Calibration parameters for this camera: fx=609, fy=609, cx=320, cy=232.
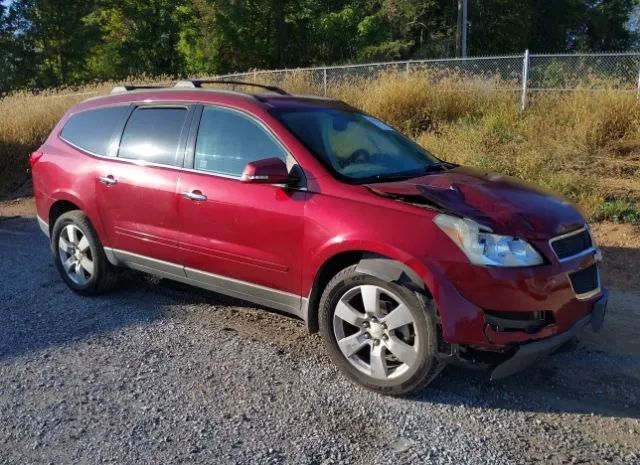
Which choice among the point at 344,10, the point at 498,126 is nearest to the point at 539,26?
the point at 344,10

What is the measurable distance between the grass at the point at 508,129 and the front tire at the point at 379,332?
4.79m

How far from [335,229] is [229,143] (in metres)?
1.25

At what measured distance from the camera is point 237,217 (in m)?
4.32

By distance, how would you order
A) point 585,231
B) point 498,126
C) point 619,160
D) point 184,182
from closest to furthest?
point 585,231, point 184,182, point 619,160, point 498,126

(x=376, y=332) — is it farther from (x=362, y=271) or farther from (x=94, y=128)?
(x=94, y=128)

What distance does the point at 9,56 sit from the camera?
35.0 m

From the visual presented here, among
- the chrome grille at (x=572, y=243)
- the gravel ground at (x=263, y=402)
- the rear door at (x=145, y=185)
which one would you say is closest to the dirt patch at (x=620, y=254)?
the gravel ground at (x=263, y=402)

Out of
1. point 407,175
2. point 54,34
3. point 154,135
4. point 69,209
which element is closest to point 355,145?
point 407,175

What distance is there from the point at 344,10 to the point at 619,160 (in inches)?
1009

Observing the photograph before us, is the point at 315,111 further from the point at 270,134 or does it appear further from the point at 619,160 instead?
the point at 619,160

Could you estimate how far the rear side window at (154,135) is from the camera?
191 inches

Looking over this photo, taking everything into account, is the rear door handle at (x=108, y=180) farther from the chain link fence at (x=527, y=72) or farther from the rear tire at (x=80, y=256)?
the chain link fence at (x=527, y=72)

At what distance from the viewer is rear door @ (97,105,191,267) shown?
4.79 metres

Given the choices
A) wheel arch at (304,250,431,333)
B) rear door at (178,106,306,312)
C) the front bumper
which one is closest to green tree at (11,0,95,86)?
rear door at (178,106,306,312)
